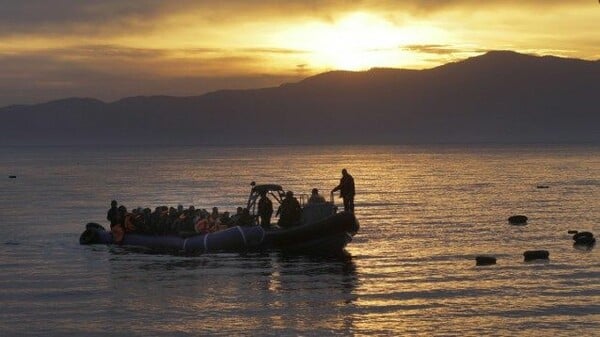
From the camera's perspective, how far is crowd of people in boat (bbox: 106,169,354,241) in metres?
39.5

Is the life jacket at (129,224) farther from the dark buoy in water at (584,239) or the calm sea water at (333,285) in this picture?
the dark buoy in water at (584,239)

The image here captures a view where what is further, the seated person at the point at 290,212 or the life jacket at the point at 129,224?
the life jacket at the point at 129,224

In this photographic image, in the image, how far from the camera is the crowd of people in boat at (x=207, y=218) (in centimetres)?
3950

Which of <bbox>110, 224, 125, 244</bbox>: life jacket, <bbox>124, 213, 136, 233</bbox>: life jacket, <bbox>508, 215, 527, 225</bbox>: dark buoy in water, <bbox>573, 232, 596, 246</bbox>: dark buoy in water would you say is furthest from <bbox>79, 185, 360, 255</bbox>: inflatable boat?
<bbox>508, 215, 527, 225</bbox>: dark buoy in water

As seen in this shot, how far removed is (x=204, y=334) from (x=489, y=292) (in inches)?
388

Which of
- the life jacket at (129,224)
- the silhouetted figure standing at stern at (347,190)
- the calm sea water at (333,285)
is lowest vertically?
the calm sea water at (333,285)

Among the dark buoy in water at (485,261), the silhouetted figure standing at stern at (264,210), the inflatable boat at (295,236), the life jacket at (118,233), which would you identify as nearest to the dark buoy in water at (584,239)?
the dark buoy in water at (485,261)

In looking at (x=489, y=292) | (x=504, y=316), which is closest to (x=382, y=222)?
(x=489, y=292)

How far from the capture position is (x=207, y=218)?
40875 millimetres

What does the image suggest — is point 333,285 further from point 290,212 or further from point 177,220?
point 177,220

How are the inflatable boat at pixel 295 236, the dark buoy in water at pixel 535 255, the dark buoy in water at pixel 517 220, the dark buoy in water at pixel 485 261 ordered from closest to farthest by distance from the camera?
the dark buoy in water at pixel 485 261
the dark buoy in water at pixel 535 255
the inflatable boat at pixel 295 236
the dark buoy in water at pixel 517 220

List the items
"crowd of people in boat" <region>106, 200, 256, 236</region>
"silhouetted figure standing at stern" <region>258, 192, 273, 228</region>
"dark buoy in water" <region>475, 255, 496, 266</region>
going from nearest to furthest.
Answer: "dark buoy in water" <region>475, 255, 496, 266</region> < "silhouetted figure standing at stern" <region>258, 192, 273, 228</region> < "crowd of people in boat" <region>106, 200, 256, 236</region>

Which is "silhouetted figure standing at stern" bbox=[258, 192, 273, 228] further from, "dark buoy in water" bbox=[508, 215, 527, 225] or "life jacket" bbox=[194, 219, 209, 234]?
"dark buoy in water" bbox=[508, 215, 527, 225]

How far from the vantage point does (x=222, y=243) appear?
1556 inches
